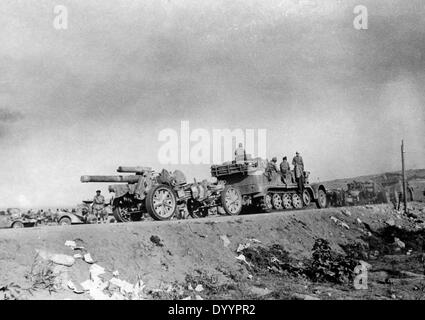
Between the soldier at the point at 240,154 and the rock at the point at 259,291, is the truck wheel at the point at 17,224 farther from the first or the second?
the rock at the point at 259,291

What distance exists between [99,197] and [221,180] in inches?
184

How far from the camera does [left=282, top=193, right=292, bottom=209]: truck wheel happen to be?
18.7 meters

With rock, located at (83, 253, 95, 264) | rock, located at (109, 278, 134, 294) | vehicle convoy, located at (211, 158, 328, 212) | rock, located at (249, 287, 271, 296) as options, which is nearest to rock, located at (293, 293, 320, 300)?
rock, located at (249, 287, 271, 296)

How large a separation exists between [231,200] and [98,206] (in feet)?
16.0

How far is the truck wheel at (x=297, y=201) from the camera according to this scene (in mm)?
19366

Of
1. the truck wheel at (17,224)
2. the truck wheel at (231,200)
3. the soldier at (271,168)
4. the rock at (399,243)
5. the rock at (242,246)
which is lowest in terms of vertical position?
the rock at (399,243)

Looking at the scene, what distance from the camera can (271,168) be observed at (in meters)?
17.9

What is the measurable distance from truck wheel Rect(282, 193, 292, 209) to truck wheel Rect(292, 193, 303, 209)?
0.29 m

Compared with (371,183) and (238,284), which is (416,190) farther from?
(238,284)

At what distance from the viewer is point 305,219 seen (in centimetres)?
1477

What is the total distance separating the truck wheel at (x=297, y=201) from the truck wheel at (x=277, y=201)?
3.35ft

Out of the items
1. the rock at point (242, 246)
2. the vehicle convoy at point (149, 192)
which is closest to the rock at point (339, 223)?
the vehicle convoy at point (149, 192)

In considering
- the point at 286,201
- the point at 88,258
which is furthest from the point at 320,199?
the point at 88,258

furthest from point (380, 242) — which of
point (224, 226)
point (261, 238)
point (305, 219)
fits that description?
point (224, 226)
